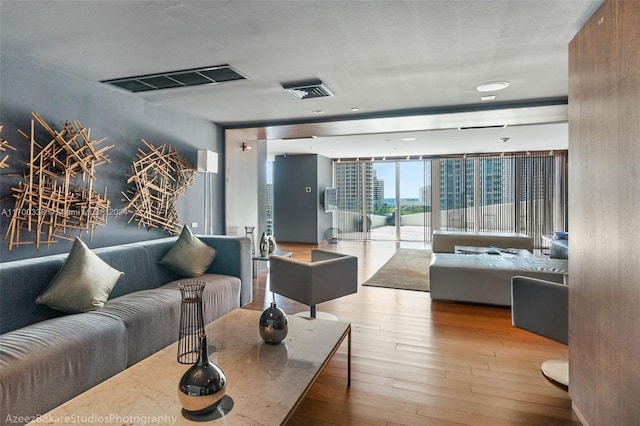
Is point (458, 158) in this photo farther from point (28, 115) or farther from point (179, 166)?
point (28, 115)

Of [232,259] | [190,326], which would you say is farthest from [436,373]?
[232,259]

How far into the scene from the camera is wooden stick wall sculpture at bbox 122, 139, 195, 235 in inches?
144

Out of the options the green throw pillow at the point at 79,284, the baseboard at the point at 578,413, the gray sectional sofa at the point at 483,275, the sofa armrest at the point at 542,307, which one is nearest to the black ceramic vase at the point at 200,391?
the green throw pillow at the point at 79,284

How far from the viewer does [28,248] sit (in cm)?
270

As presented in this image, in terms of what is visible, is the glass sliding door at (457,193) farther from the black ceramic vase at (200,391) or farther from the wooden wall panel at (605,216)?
the black ceramic vase at (200,391)

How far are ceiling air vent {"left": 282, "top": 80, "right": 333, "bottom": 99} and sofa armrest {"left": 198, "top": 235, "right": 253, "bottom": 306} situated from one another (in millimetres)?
1758

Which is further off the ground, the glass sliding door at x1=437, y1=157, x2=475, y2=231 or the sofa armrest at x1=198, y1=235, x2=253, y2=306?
the glass sliding door at x1=437, y1=157, x2=475, y2=231

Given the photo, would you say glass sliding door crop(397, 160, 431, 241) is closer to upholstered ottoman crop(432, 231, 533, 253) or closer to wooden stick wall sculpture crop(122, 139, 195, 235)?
upholstered ottoman crop(432, 231, 533, 253)

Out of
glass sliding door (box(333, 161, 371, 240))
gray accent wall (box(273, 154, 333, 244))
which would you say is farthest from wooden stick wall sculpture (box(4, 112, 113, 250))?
glass sliding door (box(333, 161, 371, 240))

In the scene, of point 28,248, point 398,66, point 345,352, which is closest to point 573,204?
point 398,66

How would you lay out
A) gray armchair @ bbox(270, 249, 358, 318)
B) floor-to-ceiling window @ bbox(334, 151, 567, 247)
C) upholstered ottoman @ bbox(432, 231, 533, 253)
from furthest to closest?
floor-to-ceiling window @ bbox(334, 151, 567, 247), upholstered ottoman @ bbox(432, 231, 533, 253), gray armchair @ bbox(270, 249, 358, 318)

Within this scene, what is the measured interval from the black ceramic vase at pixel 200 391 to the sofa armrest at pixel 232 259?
2479mm

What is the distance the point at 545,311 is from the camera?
237 centimetres

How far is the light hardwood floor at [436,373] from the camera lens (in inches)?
80.1
